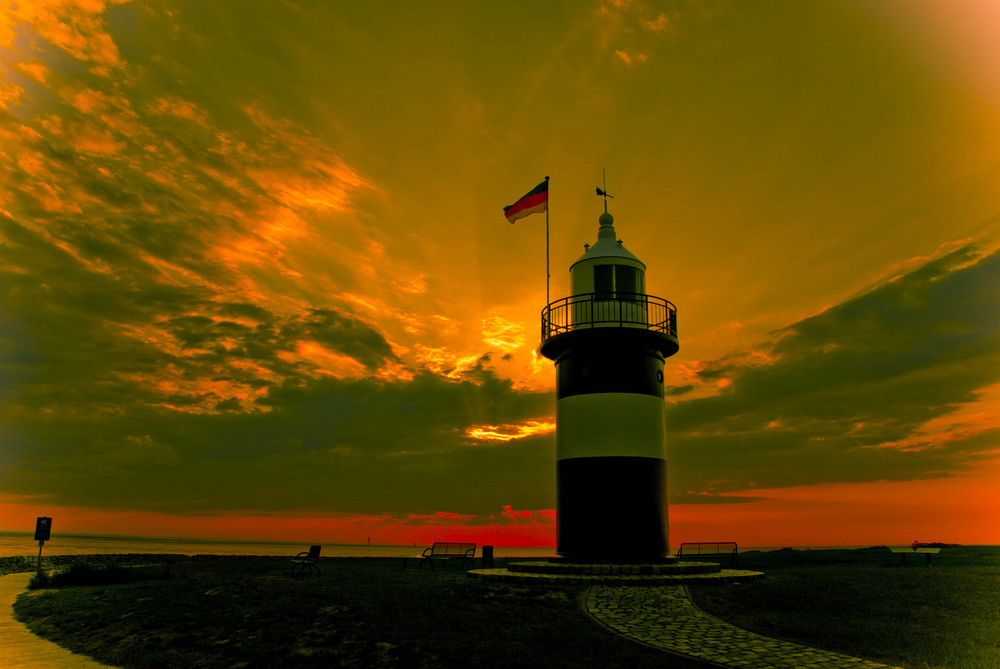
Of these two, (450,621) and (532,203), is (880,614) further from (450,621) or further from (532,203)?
(532,203)

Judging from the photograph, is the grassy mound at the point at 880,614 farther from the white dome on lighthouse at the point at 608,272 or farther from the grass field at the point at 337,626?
the white dome on lighthouse at the point at 608,272

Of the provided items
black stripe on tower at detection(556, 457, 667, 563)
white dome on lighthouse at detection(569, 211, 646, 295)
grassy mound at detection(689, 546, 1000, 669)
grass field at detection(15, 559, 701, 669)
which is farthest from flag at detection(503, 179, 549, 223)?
grassy mound at detection(689, 546, 1000, 669)

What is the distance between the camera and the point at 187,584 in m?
18.4

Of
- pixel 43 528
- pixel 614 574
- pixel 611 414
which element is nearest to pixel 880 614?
pixel 614 574

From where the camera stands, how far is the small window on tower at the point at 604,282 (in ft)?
66.6

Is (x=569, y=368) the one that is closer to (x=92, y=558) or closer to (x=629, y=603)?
(x=629, y=603)

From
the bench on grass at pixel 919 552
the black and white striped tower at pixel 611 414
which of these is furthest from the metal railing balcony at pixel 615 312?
the bench on grass at pixel 919 552

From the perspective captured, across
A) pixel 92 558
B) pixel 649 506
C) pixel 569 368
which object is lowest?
pixel 92 558

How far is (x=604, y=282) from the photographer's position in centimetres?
2047

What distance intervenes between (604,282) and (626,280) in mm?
682

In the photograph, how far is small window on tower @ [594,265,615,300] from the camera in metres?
20.3

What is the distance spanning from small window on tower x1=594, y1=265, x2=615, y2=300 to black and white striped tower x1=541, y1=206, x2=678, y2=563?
33 mm

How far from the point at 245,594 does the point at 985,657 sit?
14.7 meters

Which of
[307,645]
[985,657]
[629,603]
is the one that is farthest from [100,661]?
[985,657]
